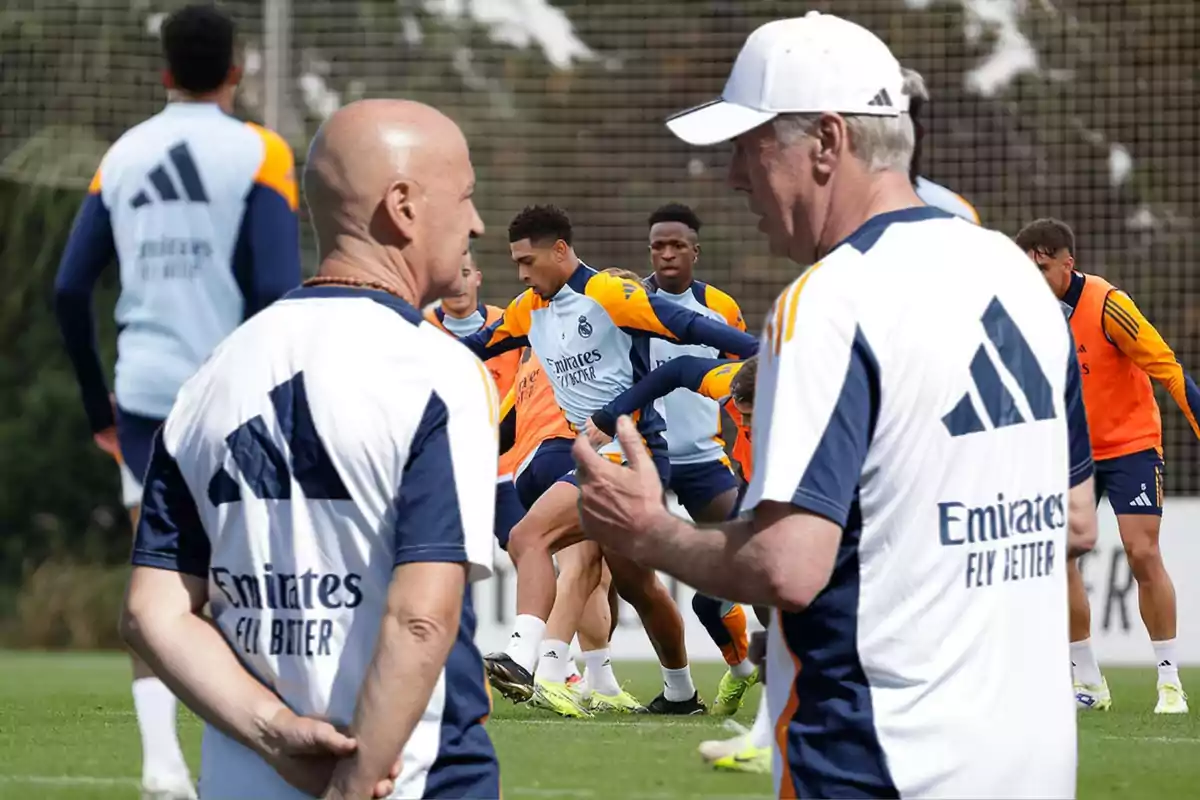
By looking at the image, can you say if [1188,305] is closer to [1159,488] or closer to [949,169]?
[949,169]

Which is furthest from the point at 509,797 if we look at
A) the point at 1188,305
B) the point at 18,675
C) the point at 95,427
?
the point at 1188,305

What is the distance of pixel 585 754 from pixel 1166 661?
4.30m

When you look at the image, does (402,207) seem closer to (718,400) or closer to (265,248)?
(265,248)

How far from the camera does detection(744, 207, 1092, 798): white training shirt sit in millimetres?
2820

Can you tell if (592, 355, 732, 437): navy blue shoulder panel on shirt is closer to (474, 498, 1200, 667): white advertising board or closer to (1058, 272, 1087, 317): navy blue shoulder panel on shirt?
(1058, 272, 1087, 317): navy blue shoulder panel on shirt

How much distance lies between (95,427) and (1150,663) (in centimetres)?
1140

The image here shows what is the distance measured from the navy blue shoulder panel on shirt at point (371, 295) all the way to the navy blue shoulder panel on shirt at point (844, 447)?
0.59 meters

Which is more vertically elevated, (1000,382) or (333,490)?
(1000,382)

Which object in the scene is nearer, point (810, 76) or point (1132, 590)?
point (810, 76)

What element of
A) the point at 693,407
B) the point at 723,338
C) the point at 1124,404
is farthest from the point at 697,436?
the point at 723,338

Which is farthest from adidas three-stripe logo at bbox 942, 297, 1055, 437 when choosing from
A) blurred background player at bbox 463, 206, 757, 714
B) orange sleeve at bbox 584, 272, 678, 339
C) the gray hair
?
orange sleeve at bbox 584, 272, 678, 339

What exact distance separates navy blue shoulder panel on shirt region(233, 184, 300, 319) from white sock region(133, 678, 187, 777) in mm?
1076

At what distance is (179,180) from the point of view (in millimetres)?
5684

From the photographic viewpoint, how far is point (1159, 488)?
35.1 feet
